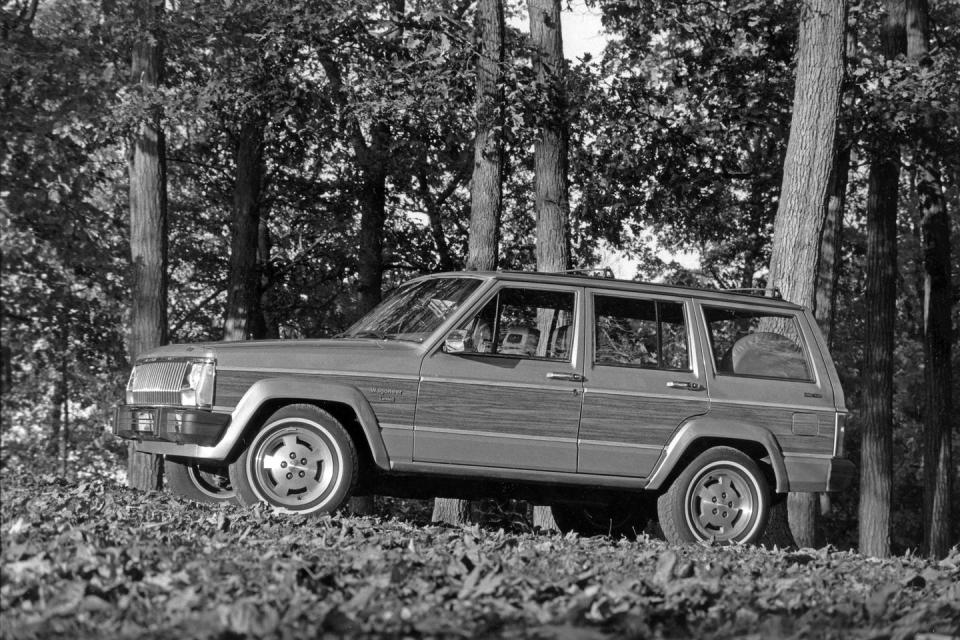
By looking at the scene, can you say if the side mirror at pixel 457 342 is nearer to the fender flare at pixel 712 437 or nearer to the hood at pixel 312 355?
the hood at pixel 312 355

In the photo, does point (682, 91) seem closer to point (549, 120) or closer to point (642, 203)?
point (642, 203)

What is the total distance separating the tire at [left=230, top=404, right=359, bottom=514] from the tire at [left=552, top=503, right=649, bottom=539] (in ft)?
8.29

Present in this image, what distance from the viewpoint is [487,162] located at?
15.0 m

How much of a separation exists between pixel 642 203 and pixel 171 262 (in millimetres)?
14650

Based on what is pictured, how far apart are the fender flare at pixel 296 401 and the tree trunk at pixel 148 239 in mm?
9126

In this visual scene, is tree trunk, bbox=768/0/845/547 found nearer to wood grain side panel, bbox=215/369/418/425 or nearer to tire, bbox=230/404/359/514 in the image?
wood grain side panel, bbox=215/369/418/425

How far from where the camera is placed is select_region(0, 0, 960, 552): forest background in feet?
54.9

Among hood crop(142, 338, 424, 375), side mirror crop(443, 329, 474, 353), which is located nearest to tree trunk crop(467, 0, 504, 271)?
side mirror crop(443, 329, 474, 353)

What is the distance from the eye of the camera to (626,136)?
694 inches

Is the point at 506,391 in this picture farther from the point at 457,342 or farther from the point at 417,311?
the point at 417,311

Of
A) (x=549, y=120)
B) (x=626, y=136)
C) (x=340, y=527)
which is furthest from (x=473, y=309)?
(x=626, y=136)

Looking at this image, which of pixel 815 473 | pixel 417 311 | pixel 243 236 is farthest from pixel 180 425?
pixel 243 236

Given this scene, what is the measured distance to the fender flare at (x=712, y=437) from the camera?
854 cm

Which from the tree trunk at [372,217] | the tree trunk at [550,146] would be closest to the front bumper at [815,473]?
the tree trunk at [550,146]
